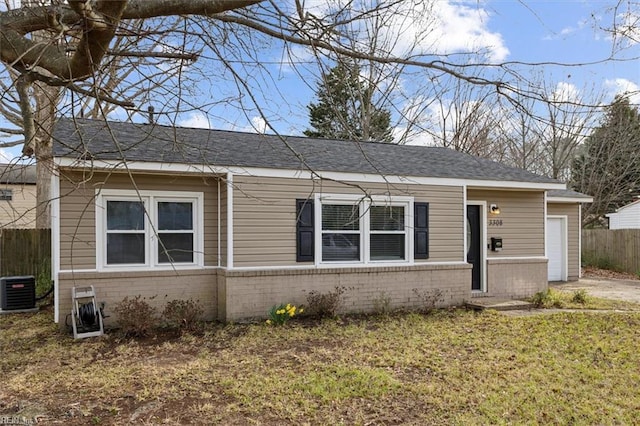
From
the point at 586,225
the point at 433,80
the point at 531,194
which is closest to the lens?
the point at 433,80

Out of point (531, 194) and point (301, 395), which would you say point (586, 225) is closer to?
point (531, 194)

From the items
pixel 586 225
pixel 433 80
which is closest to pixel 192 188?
pixel 433 80

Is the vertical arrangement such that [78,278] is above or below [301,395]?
above

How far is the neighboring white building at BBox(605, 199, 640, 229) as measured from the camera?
20497 millimetres

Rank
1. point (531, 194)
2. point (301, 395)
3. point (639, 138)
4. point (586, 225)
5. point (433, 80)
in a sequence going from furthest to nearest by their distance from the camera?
point (586, 225) → point (639, 138) → point (531, 194) → point (301, 395) → point (433, 80)

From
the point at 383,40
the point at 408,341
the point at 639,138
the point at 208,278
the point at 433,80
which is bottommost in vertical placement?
the point at 408,341

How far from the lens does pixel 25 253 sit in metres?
11.9

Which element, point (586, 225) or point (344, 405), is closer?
point (344, 405)

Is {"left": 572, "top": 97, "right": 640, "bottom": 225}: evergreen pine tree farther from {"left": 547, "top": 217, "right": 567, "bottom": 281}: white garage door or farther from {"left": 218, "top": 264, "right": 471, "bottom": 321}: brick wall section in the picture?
{"left": 218, "top": 264, "right": 471, "bottom": 321}: brick wall section

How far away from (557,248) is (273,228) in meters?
9.49

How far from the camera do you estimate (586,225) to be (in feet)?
79.9

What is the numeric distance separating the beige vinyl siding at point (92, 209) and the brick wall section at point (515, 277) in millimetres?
6031

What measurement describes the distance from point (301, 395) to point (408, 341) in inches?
102

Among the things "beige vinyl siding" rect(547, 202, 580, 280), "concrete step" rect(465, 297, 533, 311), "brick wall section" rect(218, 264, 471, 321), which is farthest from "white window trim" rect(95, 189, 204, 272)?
"beige vinyl siding" rect(547, 202, 580, 280)
